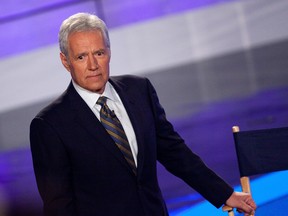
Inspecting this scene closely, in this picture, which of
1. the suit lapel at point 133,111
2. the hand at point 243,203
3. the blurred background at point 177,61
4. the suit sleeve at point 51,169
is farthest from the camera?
the blurred background at point 177,61

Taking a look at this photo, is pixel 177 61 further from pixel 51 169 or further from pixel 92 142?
pixel 51 169

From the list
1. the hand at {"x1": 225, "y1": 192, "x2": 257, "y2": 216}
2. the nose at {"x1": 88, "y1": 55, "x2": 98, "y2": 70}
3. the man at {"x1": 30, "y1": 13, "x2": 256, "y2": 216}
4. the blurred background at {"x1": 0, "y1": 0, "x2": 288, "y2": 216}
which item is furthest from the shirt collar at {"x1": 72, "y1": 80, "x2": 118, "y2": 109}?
the blurred background at {"x1": 0, "y1": 0, "x2": 288, "y2": 216}

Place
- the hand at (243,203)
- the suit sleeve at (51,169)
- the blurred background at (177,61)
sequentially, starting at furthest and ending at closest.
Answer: the blurred background at (177,61), the hand at (243,203), the suit sleeve at (51,169)

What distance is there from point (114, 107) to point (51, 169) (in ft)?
1.20

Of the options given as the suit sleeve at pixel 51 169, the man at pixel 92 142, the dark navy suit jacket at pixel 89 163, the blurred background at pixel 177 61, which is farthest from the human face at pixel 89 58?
the blurred background at pixel 177 61

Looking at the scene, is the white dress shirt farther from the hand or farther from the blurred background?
the blurred background

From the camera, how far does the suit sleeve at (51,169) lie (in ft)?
8.89

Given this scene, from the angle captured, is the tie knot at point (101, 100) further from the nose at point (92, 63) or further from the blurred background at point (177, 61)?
the blurred background at point (177, 61)

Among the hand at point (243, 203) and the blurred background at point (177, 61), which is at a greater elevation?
the blurred background at point (177, 61)

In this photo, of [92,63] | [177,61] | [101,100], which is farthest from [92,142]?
[177,61]

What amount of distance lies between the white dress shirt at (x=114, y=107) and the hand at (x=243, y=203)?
47 centimetres

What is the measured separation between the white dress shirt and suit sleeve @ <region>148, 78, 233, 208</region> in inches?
6.3

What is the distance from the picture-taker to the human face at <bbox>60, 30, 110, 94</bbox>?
2748 mm

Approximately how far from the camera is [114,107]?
2.90 metres
